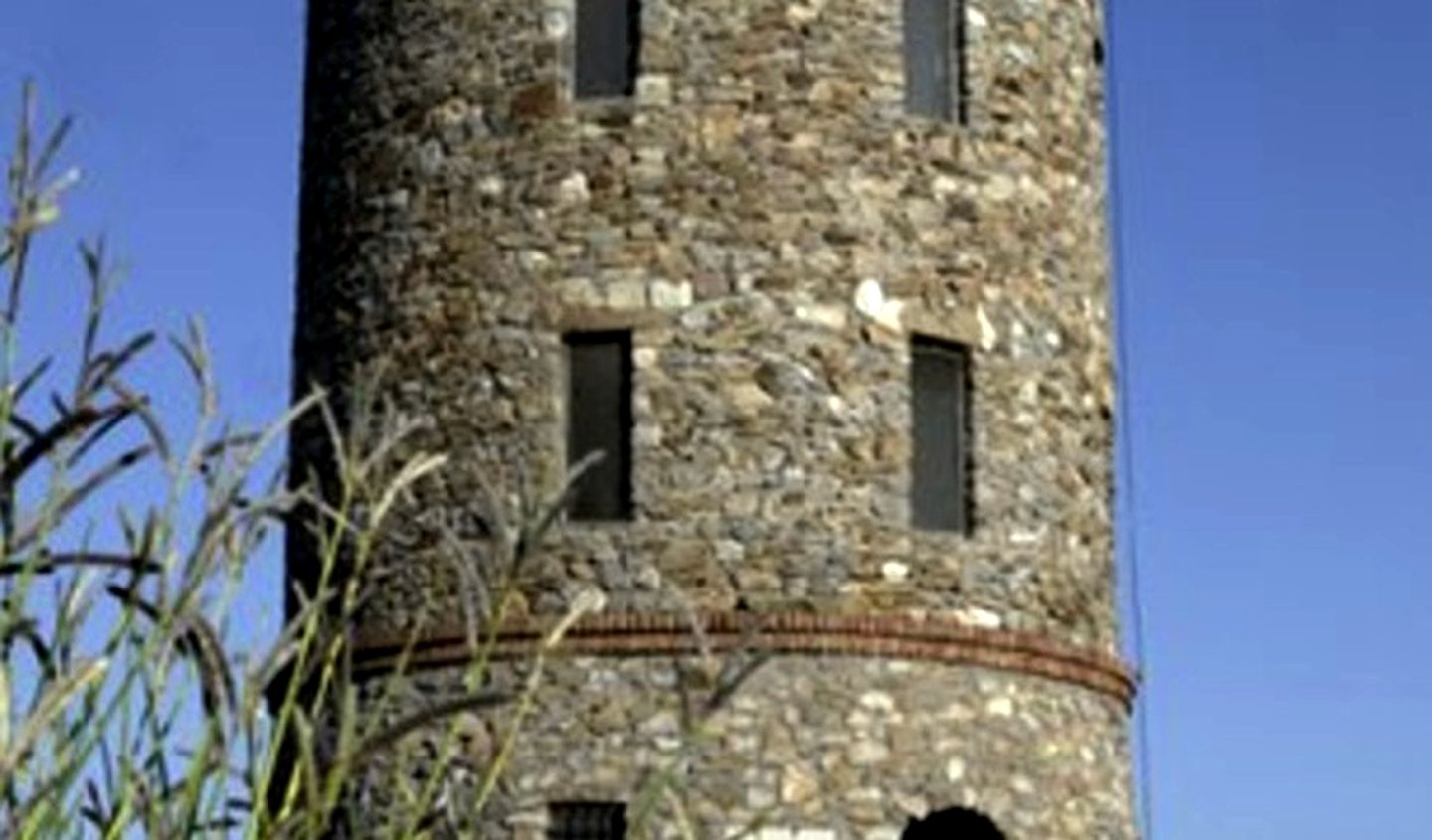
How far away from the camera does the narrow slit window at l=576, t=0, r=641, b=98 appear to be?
16.7 m

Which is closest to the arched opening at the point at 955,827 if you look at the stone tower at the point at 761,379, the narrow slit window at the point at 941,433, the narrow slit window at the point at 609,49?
the stone tower at the point at 761,379

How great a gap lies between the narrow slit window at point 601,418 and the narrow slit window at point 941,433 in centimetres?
178

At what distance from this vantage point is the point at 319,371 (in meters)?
17.7

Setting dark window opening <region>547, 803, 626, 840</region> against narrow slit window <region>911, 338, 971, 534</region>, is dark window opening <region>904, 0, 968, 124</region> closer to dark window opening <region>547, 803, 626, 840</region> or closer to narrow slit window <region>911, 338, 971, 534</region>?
narrow slit window <region>911, 338, 971, 534</region>

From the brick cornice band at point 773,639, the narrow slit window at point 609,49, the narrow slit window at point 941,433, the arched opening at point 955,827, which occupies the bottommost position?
the arched opening at point 955,827

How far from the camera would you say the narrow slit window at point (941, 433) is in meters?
16.6

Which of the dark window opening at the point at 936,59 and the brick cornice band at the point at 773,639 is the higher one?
the dark window opening at the point at 936,59

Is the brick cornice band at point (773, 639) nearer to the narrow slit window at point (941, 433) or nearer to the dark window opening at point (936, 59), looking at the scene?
the narrow slit window at point (941, 433)

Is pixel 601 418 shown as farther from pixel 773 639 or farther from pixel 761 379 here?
pixel 773 639

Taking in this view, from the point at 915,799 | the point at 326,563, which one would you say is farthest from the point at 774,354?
the point at 326,563

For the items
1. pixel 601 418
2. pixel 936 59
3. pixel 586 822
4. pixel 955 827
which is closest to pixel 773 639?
pixel 586 822

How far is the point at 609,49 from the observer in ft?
55.2

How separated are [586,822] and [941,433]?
3298 mm

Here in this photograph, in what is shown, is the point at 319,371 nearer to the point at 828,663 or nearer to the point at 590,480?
the point at 590,480
